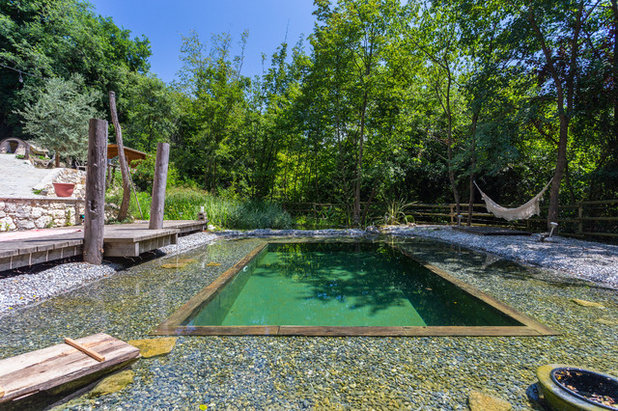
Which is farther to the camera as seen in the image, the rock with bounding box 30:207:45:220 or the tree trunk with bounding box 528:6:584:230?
the tree trunk with bounding box 528:6:584:230

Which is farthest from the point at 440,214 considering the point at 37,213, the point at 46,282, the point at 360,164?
the point at 37,213

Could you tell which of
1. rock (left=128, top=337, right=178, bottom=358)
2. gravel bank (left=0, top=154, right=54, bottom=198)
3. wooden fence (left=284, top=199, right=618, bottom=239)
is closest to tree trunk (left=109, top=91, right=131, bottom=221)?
gravel bank (left=0, top=154, right=54, bottom=198)

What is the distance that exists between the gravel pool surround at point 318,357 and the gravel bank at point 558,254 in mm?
776

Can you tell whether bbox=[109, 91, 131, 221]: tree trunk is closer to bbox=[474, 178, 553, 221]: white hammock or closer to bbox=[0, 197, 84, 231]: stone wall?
bbox=[0, 197, 84, 231]: stone wall

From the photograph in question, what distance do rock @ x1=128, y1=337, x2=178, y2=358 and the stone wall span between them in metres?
5.43

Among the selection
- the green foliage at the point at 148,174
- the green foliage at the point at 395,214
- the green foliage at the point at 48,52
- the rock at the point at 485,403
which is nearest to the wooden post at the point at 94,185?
the rock at the point at 485,403

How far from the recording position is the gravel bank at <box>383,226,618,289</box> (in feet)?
12.1

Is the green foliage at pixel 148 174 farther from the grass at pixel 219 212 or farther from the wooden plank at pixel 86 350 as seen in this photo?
the wooden plank at pixel 86 350

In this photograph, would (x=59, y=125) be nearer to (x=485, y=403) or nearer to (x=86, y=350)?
(x=86, y=350)

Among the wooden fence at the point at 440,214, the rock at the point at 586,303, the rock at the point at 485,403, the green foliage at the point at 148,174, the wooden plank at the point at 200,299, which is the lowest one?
the wooden plank at the point at 200,299

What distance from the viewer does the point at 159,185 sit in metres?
4.93

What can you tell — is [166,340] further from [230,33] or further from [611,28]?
[230,33]

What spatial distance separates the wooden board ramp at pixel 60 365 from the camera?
131 centimetres

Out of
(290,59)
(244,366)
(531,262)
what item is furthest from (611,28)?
(244,366)
